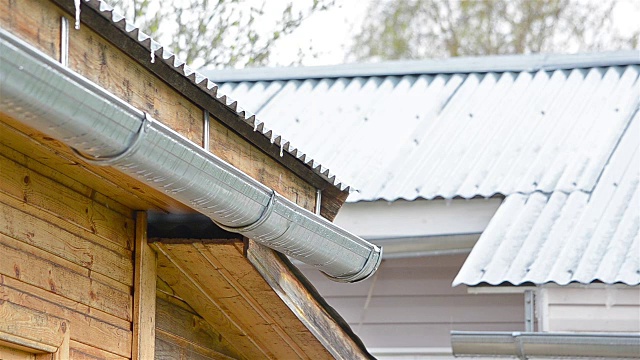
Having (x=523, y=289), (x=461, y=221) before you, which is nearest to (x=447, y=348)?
(x=461, y=221)

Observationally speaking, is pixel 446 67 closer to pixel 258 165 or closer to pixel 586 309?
pixel 586 309

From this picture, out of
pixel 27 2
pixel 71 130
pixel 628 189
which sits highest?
pixel 628 189

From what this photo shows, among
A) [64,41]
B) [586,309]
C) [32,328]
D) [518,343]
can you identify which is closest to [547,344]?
[518,343]

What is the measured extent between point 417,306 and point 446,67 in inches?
→ 94.4

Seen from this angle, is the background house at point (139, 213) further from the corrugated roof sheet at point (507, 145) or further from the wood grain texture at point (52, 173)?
the corrugated roof sheet at point (507, 145)

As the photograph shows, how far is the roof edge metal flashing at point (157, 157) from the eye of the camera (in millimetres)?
2600

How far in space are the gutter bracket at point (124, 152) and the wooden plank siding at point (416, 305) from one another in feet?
17.7

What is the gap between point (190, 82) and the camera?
3.50 meters

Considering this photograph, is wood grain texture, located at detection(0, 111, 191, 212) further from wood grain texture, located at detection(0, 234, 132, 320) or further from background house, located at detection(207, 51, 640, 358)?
background house, located at detection(207, 51, 640, 358)

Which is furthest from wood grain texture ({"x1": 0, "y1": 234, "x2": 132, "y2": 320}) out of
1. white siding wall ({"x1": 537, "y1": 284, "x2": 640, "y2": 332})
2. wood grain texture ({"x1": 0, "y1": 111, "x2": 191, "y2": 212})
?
white siding wall ({"x1": 537, "y1": 284, "x2": 640, "y2": 332})

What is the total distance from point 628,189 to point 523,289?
1270 millimetres

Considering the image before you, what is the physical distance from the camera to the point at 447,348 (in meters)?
8.07

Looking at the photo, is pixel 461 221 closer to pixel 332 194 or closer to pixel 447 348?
pixel 447 348

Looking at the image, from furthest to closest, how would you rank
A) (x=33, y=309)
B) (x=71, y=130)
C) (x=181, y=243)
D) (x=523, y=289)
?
(x=523, y=289), (x=181, y=243), (x=33, y=309), (x=71, y=130)
